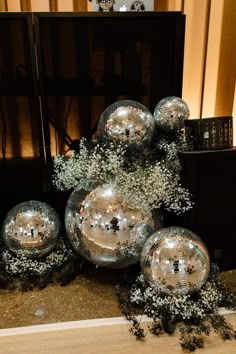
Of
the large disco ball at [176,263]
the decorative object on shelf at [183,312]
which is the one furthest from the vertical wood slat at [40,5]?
the decorative object on shelf at [183,312]

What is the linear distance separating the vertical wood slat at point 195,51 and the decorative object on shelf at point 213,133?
795mm

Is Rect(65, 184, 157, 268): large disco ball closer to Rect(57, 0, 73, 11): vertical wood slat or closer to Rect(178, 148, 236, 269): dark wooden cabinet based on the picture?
Rect(178, 148, 236, 269): dark wooden cabinet

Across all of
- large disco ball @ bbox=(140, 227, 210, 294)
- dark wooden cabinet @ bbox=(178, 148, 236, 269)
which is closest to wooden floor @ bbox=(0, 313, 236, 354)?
large disco ball @ bbox=(140, 227, 210, 294)

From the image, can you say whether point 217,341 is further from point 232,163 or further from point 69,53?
point 69,53

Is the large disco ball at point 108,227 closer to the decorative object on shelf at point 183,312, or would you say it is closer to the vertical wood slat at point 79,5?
the decorative object on shelf at point 183,312

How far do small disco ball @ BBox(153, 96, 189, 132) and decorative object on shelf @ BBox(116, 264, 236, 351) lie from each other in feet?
2.12

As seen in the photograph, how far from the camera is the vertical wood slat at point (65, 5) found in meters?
1.73

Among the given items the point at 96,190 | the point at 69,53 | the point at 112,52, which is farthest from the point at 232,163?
the point at 69,53

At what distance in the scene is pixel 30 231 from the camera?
1.34m

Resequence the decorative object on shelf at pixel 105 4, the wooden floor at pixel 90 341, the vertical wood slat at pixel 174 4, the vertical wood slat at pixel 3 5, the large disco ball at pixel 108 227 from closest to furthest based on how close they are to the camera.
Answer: the wooden floor at pixel 90 341 < the large disco ball at pixel 108 227 < the decorative object on shelf at pixel 105 4 < the vertical wood slat at pixel 3 5 < the vertical wood slat at pixel 174 4

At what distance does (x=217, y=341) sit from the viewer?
3.38 feet

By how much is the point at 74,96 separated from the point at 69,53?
18 centimetres

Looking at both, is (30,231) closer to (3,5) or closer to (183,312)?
(183,312)

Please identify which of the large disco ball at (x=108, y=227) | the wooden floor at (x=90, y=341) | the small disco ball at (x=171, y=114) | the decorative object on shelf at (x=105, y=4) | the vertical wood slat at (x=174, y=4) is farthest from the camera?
the vertical wood slat at (x=174, y=4)
